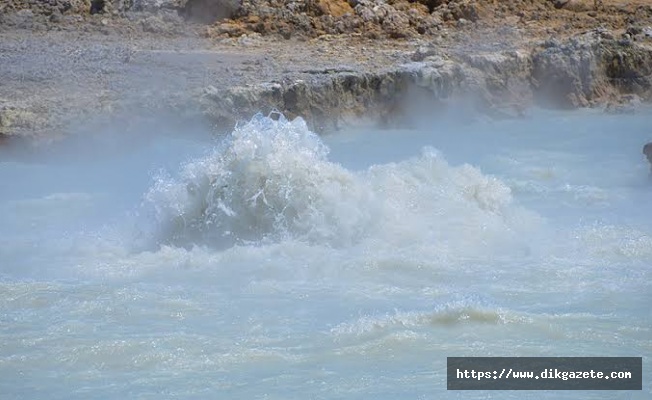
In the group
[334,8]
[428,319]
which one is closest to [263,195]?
[428,319]

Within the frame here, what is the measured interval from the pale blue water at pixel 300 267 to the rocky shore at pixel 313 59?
809 millimetres

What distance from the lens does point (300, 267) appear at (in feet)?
22.5

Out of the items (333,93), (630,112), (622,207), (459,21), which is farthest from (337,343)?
(459,21)

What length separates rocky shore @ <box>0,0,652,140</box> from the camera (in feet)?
36.4

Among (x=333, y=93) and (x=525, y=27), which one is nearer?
(x=333, y=93)

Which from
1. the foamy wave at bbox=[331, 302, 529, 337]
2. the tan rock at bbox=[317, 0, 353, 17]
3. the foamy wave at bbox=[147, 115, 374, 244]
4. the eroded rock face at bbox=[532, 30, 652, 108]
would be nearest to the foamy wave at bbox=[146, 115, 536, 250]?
the foamy wave at bbox=[147, 115, 374, 244]

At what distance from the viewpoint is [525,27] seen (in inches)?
554

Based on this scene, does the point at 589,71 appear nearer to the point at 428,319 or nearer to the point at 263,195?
the point at 263,195

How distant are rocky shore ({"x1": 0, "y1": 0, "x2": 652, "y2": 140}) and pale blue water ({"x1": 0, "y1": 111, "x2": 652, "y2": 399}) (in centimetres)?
81

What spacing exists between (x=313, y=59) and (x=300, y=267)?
6102 mm

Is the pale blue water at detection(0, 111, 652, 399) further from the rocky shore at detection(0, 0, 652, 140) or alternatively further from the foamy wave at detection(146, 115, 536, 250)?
the rocky shore at detection(0, 0, 652, 140)

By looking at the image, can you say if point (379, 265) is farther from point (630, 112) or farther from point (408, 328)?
point (630, 112)

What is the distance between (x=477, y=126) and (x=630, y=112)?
188cm

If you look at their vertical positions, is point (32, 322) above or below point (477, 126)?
above
